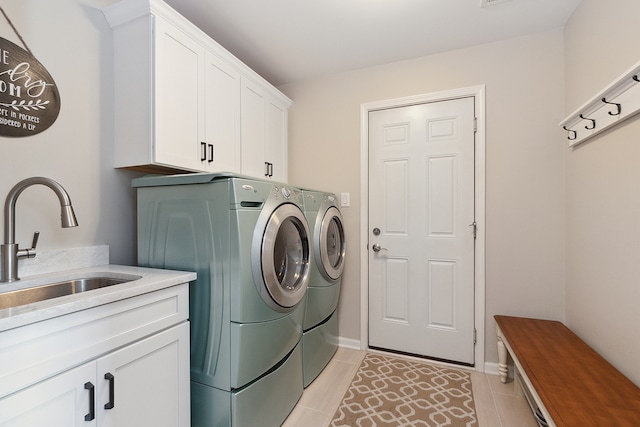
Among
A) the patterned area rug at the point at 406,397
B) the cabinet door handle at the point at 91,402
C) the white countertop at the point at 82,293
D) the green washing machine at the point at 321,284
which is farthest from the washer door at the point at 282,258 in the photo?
the patterned area rug at the point at 406,397

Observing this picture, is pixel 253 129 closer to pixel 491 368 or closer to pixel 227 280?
pixel 227 280

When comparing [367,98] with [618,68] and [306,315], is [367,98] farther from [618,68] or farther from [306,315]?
[306,315]

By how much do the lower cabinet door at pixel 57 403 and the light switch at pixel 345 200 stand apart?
6.53 ft

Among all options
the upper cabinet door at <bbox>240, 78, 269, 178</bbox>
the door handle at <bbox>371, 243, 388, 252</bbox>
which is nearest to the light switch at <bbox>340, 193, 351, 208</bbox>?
the door handle at <bbox>371, 243, 388, 252</bbox>

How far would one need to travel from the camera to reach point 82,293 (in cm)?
93

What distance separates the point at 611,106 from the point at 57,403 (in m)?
2.46

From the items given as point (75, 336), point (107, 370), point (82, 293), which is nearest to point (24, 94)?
point (82, 293)

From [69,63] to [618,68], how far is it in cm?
272

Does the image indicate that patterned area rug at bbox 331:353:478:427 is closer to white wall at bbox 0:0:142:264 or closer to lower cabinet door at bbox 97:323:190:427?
lower cabinet door at bbox 97:323:190:427

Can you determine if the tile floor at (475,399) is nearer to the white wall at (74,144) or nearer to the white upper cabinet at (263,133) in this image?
the white wall at (74,144)

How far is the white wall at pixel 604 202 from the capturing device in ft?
4.21

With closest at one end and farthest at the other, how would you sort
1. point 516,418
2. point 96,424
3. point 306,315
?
point 96,424, point 516,418, point 306,315

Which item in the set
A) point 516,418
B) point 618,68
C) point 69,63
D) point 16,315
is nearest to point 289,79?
point 69,63

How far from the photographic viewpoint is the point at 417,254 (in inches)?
93.2
